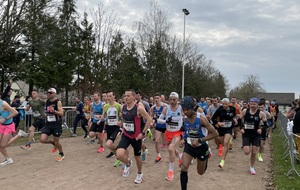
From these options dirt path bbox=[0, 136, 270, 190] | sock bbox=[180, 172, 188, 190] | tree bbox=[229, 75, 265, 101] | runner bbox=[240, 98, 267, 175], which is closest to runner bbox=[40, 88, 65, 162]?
dirt path bbox=[0, 136, 270, 190]

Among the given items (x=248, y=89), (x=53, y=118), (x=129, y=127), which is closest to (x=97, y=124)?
(x=53, y=118)

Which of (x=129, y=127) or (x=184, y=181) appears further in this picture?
(x=129, y=127)

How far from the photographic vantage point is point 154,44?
38.6 m

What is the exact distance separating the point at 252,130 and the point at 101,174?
154 inches

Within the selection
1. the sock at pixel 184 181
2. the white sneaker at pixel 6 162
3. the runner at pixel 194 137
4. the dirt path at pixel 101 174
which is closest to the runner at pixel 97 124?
the dirt path at pixel 101 174

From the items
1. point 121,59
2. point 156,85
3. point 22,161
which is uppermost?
point 121,59

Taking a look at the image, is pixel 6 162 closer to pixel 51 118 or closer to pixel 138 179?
pixel 51 118

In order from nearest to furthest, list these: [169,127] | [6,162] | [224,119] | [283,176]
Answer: [283,176]
[169,127]
[6,162]
[224,119]

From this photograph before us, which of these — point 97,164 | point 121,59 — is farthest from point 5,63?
point 97,164

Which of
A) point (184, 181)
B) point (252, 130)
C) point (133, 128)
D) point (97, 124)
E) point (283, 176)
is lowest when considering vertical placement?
point (283, 176)

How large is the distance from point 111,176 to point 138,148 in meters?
1.06

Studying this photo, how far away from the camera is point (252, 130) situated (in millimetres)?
7848

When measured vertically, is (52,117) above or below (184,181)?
above

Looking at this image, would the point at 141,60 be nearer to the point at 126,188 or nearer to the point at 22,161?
the point at 22,161
